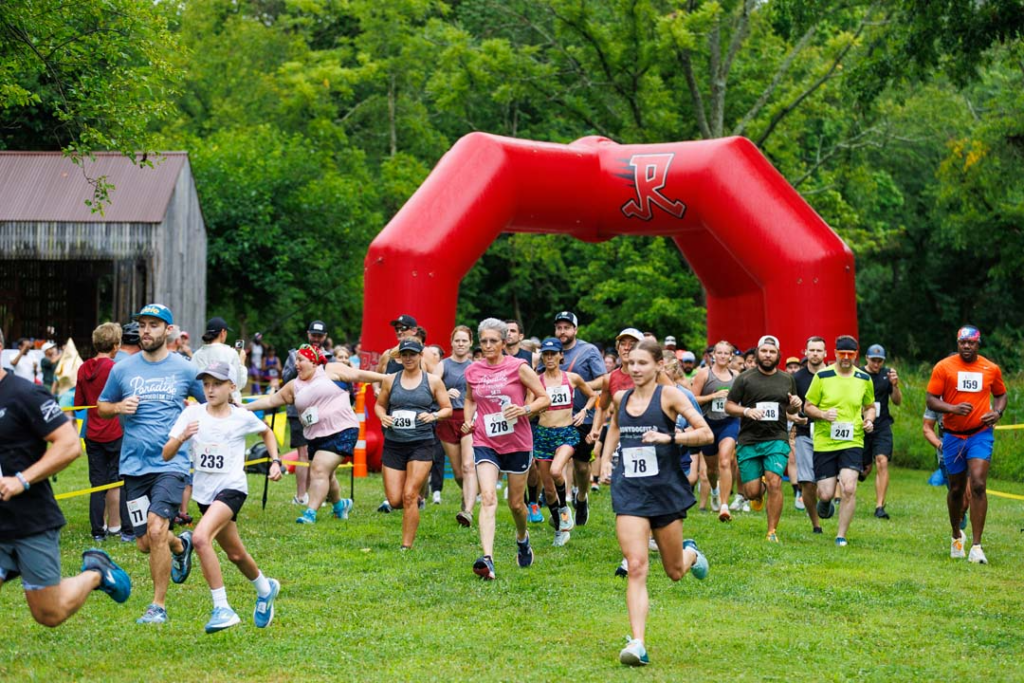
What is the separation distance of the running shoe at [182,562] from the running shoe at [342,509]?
15.5 feet

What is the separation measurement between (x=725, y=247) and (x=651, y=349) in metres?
11.0

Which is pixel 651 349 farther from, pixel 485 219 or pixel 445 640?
pixel 485 219

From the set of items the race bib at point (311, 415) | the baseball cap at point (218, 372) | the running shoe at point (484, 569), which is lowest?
the running shoe at point (484, 569)

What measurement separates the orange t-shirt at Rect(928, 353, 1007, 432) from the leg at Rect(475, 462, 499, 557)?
4027mm

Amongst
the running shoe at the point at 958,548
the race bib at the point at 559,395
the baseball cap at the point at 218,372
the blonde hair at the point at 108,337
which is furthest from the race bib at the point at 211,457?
the running shoe at the point at 958,548

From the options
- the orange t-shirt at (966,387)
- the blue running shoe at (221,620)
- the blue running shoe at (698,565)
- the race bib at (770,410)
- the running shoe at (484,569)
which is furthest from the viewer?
the race bib at (770,410)

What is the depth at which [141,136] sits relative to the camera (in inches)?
570

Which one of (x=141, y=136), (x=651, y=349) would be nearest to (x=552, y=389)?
(x=651, y=349)

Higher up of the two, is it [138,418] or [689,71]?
[689,71]

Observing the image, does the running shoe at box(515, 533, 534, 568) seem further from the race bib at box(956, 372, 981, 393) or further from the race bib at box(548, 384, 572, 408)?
the race bib at box(956, 372, 981, 393)

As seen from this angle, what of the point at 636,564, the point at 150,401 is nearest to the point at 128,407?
the point at 150,401

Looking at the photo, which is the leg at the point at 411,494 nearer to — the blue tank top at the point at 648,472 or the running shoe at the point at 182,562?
the running shoe at the point at 182,562

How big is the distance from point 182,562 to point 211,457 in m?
1.00

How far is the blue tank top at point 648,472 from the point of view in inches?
291
